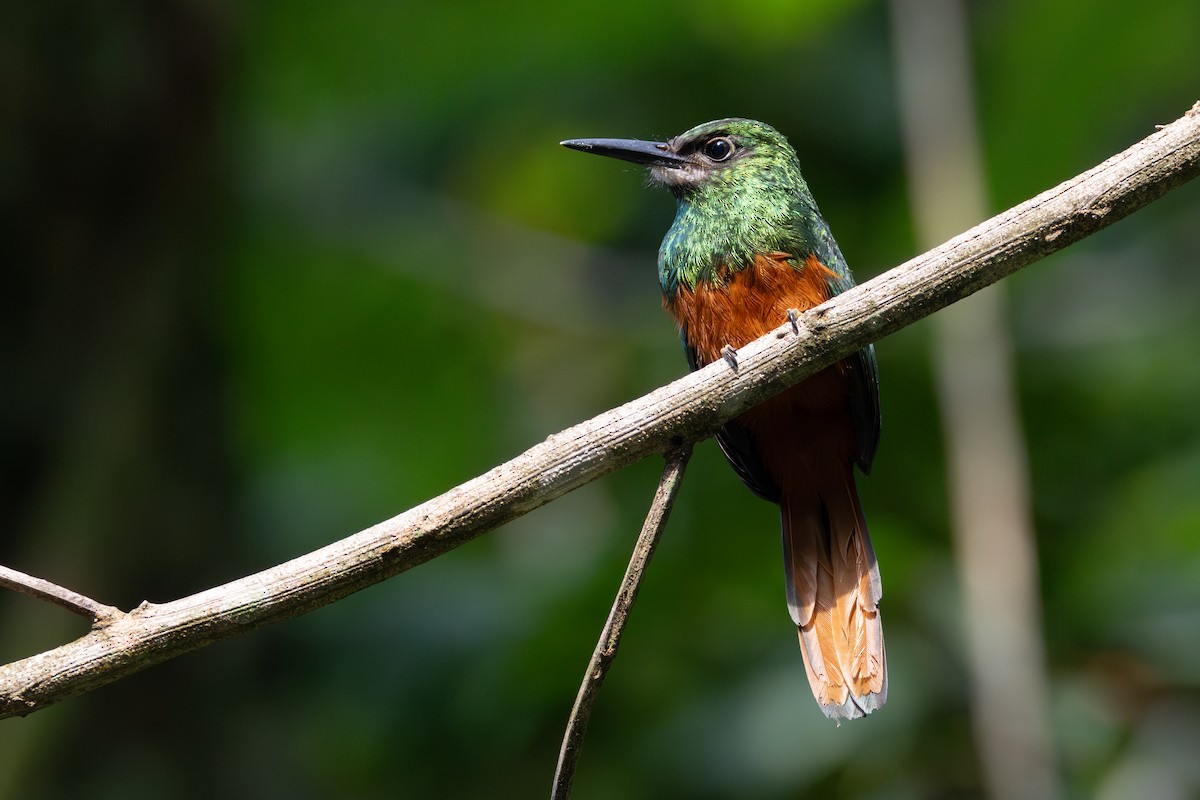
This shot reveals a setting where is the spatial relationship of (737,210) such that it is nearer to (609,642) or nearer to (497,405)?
(609,642)

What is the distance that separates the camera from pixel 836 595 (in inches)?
100

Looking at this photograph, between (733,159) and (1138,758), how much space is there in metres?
1.71

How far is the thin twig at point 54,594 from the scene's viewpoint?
1.59 m

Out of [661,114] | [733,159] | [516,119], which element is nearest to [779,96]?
[661,114]

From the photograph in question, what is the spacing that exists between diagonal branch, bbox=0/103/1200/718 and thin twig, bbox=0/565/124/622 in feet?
0.06

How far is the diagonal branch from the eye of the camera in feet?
5.30

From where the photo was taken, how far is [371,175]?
5.16m

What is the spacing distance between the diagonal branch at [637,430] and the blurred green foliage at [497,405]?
1556 millimetres

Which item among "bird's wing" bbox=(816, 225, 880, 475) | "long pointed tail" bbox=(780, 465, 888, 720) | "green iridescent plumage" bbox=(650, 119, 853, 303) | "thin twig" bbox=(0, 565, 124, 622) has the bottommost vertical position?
"thin twig" bbox=(0, 565, 124, 622)

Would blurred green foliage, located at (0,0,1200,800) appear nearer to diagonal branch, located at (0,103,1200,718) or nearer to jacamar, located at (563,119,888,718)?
jacamar, located at (563,119,888,718)

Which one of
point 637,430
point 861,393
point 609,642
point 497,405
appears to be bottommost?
point 609,642

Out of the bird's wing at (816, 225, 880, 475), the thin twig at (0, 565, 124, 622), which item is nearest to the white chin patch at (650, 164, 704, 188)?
the bird's wing at (816, 225, 880, 475)

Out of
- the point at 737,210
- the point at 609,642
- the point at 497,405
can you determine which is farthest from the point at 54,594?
the point at 497,405

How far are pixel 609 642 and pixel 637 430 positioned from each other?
0.98ft
